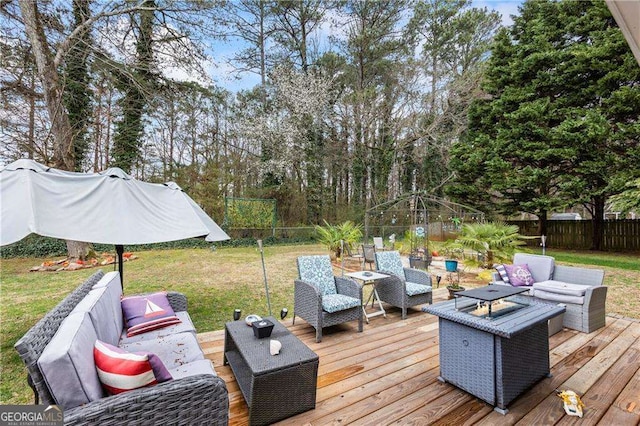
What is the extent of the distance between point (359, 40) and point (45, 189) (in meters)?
13.8

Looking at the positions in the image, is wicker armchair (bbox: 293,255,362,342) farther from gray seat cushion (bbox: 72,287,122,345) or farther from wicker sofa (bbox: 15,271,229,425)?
gray seat cushion (bbox: 72,287,122,345)

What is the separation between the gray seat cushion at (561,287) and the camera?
11.5 ft

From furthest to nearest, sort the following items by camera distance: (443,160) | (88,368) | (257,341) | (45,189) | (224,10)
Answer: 1. (443,160)
2. (224,10)
3. (45,189)
4. (257,341)
5. (88,368)

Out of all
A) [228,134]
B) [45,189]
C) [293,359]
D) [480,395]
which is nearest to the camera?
[293,359]

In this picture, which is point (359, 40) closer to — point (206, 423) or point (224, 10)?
point (224, 10)

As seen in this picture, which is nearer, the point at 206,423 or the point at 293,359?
the point at 206,423

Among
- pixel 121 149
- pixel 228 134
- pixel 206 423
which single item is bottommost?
→ pixel 206 423

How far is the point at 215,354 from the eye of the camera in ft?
9.95

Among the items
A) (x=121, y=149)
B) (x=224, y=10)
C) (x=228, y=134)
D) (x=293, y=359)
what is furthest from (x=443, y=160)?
(x=293, y=359)

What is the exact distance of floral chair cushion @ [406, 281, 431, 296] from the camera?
408 cm

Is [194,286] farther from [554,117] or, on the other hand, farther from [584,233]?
[584,233]

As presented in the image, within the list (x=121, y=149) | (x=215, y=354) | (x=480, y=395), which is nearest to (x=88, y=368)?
(x=215, y=354)

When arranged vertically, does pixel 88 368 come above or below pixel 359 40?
below

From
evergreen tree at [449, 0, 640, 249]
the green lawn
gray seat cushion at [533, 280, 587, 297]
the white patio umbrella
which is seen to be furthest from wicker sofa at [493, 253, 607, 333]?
evergreen tree at [449, 0, 640, 249]
